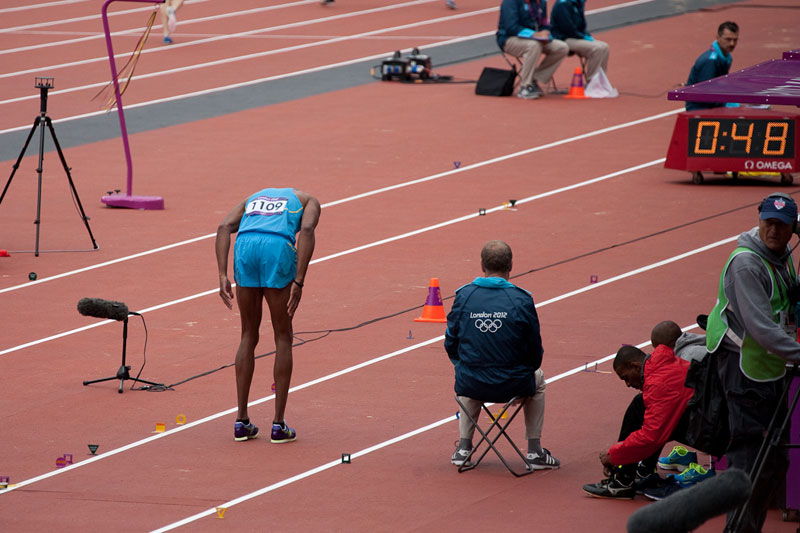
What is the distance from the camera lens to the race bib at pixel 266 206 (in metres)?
9.12

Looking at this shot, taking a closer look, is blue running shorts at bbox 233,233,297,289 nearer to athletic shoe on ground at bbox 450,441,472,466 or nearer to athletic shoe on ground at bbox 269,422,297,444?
athletic shoe on ground at bbox 269,422,297,444

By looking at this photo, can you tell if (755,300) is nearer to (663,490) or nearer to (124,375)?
(663,490)

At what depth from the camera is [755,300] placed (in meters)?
6.65

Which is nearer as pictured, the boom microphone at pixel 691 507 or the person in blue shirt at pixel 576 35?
the boom microphone at pixel 691 507

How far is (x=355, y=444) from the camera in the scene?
9.09 metres

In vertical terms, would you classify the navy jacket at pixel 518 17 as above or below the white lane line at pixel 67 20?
above

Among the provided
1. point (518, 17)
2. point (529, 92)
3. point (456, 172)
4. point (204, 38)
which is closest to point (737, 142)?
point (456, 172)

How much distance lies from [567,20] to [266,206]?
1533 centimetres

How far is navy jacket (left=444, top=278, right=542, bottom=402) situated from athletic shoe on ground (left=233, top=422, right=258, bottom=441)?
1.64 m

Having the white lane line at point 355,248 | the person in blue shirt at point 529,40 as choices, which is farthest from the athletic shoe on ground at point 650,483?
the person in blue shirt at point 529,40

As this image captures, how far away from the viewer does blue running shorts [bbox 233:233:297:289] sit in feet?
29.3

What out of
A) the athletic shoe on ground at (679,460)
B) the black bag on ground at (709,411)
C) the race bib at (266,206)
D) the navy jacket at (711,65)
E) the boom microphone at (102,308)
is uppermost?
the navy jacket at (711,65)

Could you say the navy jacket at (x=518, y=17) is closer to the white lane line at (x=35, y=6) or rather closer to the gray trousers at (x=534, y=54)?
the gray trousers at (x=534, y=54)

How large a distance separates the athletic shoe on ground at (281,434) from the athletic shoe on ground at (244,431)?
0.15 meters
